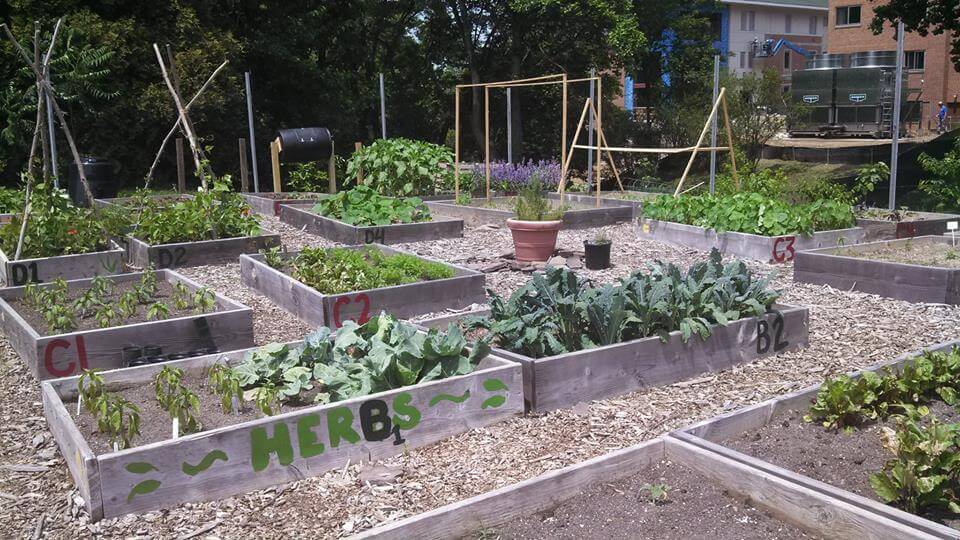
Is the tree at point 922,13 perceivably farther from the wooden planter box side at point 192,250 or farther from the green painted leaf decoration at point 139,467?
the green painted leaf decoration at point 139,467

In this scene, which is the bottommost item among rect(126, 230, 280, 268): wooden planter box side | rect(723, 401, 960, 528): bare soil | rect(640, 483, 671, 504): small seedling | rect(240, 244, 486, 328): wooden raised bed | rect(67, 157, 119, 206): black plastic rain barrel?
rect(640, 483, 671, 504): small seedling

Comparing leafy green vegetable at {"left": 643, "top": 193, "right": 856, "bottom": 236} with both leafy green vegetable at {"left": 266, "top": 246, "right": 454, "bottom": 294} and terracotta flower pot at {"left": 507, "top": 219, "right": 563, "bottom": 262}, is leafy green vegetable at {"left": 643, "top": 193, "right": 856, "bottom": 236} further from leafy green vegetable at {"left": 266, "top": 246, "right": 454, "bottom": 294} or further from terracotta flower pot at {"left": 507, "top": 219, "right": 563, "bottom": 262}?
leafy green vegetable at {"left": 266, "top": 246, "right": 454, "bottom": 294}

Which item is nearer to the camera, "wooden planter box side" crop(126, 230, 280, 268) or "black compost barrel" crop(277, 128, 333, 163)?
"wooden planter box side" crop(126, 230, 280, 268)

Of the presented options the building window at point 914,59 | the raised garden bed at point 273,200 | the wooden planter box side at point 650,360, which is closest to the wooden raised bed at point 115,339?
the wooden planter box side at point 650,360

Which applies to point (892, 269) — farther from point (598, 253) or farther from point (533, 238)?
point (533, 238)

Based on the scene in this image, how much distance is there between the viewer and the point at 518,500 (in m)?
3.26

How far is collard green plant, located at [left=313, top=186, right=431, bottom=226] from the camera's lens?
32.9 feet

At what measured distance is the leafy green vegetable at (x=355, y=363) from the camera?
4.11 m

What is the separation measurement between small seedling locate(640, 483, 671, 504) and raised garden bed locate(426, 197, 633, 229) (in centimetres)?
793

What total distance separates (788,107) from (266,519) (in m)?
20.7

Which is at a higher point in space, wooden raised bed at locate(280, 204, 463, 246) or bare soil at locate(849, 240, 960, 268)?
wooden raised bed at locate(280, 204, 463, 246)

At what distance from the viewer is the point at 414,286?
6406 mm

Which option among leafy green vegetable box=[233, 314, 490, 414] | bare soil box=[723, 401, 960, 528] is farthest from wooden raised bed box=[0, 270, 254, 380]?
bare soil box=[723, 401, 960, 528]

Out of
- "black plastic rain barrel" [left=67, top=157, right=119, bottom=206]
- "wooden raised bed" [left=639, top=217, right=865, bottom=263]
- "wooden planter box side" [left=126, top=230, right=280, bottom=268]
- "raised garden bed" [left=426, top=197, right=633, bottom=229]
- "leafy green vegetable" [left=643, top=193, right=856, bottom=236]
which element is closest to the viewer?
"wooden planter box side" [left=126, top=230, right=280, bottom=268]
